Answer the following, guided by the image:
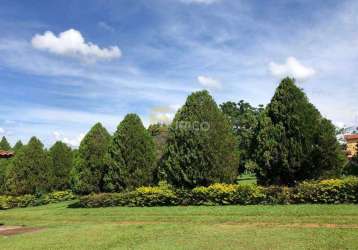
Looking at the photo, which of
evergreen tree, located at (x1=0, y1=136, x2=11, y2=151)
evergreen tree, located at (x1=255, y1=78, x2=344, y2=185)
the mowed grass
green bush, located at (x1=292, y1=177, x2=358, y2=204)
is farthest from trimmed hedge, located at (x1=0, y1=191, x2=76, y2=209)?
evergreen tree, located at (x1=0, y1=136, x2=11, y2=151)

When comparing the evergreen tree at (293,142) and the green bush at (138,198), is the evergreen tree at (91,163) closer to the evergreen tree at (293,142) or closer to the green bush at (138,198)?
the green bush at (138,198)

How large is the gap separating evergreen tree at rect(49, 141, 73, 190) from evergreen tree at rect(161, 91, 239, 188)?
35.3 ft

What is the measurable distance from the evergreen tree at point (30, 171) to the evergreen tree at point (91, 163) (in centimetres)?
404

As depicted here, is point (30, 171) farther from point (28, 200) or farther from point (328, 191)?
point (328, 191)

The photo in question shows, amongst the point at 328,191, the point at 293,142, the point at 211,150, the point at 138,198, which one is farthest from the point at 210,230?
the point at 138,198

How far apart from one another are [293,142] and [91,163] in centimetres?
1174

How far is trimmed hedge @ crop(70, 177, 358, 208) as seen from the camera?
14.0m

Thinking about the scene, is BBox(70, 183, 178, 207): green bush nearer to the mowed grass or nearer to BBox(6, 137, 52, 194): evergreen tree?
the mowed grass

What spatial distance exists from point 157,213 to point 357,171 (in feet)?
33.0

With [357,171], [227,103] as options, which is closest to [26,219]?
[357,171]

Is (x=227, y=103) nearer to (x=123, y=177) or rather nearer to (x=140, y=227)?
(x=123, y=177)

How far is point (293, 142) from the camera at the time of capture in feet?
52.7

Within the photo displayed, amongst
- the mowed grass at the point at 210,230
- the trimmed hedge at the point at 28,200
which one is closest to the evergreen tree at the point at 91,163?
the trimmed hedge at the point at 28,200

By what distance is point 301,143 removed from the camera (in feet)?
52.5
